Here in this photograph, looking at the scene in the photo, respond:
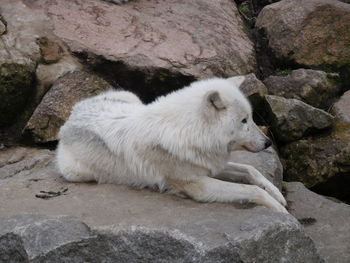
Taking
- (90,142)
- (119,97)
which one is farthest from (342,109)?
(90,142)

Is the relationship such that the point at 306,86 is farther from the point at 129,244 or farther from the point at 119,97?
the point at 129,244

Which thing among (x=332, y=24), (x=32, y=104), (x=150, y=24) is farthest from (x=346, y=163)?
(x=32, y=104)

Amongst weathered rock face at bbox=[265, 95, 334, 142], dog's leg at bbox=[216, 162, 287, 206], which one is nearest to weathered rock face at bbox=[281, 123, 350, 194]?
weathered rock face at bbox=[265, 95, 334, 142]

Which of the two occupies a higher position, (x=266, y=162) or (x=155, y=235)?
(x=155, y=235)

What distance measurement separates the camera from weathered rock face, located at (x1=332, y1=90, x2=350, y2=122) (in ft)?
27.2

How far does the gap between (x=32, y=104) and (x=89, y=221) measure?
394 centimetres

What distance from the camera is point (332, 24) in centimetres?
975

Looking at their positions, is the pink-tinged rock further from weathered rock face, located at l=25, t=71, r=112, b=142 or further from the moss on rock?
the moss on rock

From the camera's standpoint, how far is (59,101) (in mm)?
7934

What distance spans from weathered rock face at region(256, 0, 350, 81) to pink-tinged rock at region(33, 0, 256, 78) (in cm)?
57

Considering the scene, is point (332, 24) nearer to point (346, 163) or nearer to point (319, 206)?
point (346, 163)

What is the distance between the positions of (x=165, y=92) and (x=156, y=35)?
3.68ft

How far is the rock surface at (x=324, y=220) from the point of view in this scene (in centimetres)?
547

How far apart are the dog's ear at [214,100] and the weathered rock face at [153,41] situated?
341 centimetres
